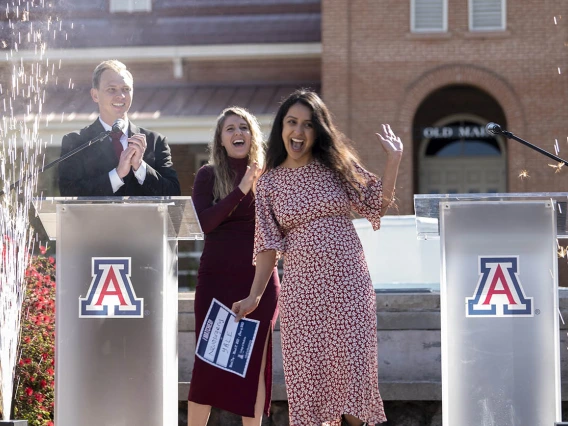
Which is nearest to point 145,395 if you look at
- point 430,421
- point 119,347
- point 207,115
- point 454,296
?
point 119,347

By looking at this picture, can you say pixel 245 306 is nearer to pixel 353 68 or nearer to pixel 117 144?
pixel 117 144

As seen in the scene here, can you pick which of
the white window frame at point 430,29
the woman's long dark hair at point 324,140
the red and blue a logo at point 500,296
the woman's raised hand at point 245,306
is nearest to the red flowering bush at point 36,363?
the woman's raised hand at point 245,306

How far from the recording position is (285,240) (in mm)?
4660

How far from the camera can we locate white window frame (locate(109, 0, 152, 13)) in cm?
1981

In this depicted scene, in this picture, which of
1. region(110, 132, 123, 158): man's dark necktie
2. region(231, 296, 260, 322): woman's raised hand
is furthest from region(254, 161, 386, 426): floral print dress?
region(110, 132, 123, 158): man's dark necktie

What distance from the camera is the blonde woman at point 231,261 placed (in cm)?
505

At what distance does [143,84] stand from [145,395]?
1649 centimetres

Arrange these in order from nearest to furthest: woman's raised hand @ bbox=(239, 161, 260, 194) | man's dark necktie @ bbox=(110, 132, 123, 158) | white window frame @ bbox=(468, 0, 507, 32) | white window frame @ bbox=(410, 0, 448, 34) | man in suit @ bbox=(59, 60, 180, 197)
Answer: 1. woman's raised hand @ bbox=(239, 161, 260, 194)
2. man in suit @ bbox=(59, 60, 180, 197)
3. man's dark necktie @ bbox=(110, 132, 123, 158)
4. white window frame @ bbox=(468, 0, 507, 32)
5. white window frame @ bbox=(410, 0, 448, 34)

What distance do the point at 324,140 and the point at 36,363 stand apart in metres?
2.56

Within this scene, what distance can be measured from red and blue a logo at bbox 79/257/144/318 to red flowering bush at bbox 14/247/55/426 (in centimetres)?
175

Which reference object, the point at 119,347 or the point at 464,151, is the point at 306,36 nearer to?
the point at 464,151

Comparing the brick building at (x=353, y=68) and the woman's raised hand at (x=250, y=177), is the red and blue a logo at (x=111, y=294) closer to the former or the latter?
the woman's raised hand at (x=250, y=177)

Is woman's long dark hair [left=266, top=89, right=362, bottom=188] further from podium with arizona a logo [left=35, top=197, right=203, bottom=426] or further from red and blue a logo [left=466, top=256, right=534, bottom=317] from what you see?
red and blue a logo [left=466, top=256, right=534, bottom=317]

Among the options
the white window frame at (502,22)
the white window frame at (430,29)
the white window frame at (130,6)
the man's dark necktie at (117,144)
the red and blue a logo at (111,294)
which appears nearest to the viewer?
the red and blue a logo at (111,294)
